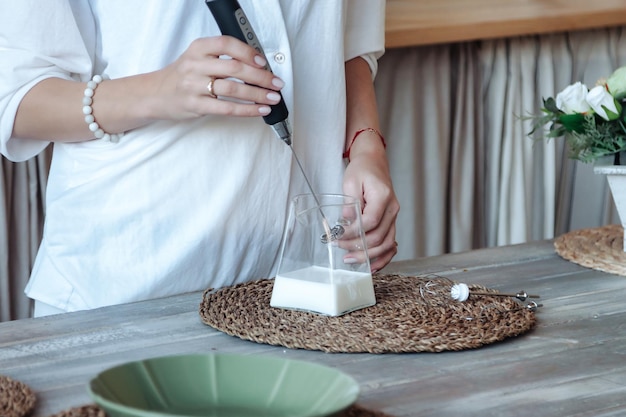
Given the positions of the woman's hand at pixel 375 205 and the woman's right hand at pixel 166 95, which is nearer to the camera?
the woman's right hand at pixel 166 95

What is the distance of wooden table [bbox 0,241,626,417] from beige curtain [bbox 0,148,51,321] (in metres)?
0.94

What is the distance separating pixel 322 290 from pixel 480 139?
4.76 feet

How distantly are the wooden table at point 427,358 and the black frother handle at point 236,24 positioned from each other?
0.21 metres

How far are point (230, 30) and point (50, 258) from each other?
0.41 meters

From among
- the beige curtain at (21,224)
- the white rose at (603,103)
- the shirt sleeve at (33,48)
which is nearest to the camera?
the shirt sleeve at (33,48)

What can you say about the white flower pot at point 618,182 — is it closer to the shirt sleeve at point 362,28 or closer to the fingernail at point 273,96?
the shirt sleeve at point 362,28

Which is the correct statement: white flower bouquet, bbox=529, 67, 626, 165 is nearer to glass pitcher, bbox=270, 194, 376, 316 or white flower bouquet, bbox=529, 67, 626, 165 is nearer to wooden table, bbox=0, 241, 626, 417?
wooden table, bbox=0, 241, 626, 417

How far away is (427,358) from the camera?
0.74 metres

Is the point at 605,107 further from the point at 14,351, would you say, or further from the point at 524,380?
the point at 14,351

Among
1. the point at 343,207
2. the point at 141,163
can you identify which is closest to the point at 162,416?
the point at 343,207

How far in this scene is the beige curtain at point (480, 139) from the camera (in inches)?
83.4

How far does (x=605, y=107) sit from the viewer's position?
1.15m

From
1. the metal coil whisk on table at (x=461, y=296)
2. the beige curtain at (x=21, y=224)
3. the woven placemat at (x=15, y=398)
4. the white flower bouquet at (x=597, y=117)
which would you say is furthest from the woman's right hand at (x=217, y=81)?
the beige curtain at (x=21, y=224)

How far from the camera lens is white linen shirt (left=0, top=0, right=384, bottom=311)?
1014 mm
